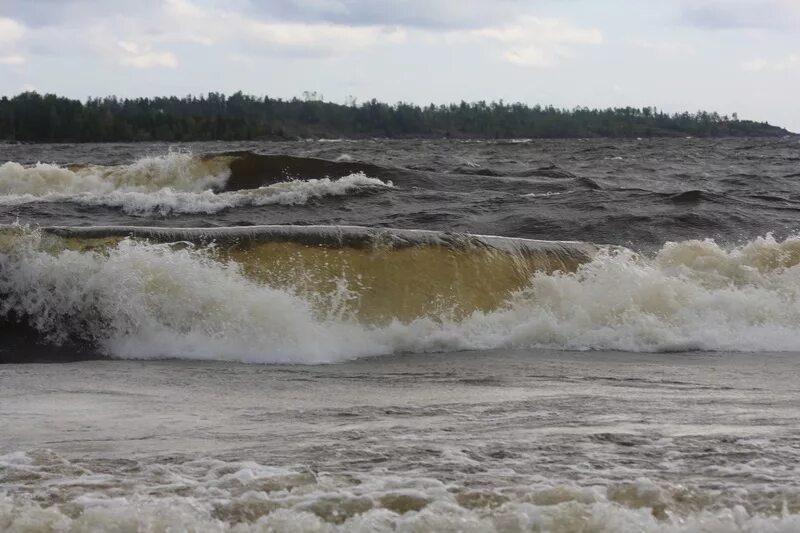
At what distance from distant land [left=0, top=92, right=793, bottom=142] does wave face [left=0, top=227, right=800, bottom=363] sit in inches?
3240

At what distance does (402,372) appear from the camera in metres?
7.75

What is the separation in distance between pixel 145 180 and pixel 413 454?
17714 millimetres

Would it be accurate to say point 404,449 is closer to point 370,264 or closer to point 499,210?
point 370,264

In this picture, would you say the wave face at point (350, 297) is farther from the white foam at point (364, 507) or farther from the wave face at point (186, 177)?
the wave face at point (186, 177)

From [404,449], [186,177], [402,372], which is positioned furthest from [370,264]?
[186,177]

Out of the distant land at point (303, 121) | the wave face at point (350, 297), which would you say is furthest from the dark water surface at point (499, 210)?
the distant land at point (303, 121)

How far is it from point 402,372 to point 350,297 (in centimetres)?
191

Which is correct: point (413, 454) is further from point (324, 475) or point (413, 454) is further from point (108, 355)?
point (108, 355)

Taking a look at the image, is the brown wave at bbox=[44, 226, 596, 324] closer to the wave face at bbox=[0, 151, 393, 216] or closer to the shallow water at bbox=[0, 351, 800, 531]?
the shallow water at bbox=[0, 351, 800, 531]

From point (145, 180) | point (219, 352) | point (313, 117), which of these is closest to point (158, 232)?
point (219, 352)

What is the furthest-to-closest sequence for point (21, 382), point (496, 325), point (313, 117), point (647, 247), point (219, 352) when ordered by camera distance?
point (313, 117) < point (647, 247) < point (496, 325) < point (219, 352) < point (21, 382)

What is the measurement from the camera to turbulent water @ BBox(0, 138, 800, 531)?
167 inches

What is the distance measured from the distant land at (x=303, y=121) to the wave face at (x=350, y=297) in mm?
82306

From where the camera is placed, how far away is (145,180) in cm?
2166
